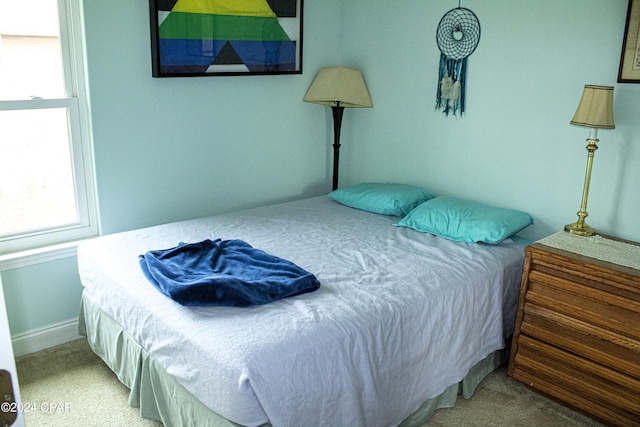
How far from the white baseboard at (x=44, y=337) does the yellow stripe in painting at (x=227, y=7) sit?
172 centimetres

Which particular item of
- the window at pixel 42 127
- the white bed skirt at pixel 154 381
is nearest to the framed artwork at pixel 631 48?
the white bed skirt at pixel 154 381

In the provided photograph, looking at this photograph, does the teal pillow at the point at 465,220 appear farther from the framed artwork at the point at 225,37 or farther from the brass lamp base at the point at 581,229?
the framed artwork at the point at 225,37

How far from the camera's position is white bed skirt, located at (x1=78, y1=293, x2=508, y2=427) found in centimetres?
192

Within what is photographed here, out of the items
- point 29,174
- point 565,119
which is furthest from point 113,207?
point 565,119

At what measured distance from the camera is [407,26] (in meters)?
3.37

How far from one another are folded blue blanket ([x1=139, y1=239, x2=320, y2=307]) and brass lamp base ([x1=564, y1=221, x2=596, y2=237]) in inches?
50.6

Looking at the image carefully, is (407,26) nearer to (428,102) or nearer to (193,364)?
(428,102)

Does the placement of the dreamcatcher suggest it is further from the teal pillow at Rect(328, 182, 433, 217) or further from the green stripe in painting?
the green stripe in painting

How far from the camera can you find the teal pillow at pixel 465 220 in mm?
2699

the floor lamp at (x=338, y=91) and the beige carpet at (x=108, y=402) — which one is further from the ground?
the floor lamp at (x=338, y=91)

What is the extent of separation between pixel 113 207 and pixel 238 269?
102 cm

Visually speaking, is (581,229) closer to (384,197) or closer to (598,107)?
(598,107)

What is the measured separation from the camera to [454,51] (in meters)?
3.15

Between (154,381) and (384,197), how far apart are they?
166cm
